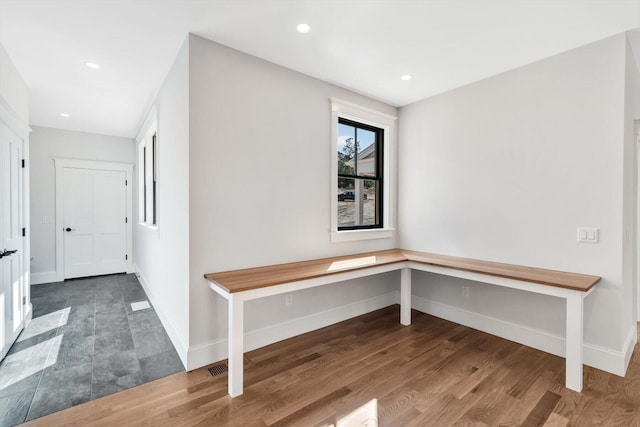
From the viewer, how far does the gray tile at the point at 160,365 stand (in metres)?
2.36

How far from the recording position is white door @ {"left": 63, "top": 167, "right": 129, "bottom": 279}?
5.37 meters

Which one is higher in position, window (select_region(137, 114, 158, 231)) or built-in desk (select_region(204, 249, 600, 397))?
window (select_region(137, 114, 158, 231))

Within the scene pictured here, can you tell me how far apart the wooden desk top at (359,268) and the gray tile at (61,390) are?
1.11 meters

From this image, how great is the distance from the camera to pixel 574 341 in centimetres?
222

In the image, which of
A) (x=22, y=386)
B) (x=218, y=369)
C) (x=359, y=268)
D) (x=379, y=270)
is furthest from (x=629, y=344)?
(x=22, y=386)

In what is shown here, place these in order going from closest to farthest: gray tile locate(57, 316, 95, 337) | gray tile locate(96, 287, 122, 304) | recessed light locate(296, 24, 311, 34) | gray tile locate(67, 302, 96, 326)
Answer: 1. recessed light locate(296, 24, 311, 34)
2. gray tile locate(57, 316, 95, 337)
3. gray tile locate(67, 302, 96, 326)
4. gray tile locate(96, 287, 122, 304)

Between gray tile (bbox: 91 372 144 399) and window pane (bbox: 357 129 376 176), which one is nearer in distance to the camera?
gray tile (bbox: 91 372 144 399)

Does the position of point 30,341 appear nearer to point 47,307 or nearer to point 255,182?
point 47,307

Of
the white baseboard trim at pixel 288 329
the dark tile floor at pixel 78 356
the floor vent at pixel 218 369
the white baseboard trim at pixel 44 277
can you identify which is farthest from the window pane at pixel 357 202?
the white baseboard trim at pixel 44 277

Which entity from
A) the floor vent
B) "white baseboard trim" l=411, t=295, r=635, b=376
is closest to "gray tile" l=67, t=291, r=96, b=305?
the floor vent

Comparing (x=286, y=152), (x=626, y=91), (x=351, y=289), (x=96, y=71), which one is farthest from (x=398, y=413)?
(x=96, y=71)

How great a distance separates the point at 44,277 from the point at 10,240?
9.83 ft

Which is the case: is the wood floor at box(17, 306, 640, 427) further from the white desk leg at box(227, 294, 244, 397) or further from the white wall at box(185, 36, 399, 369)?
A: the white wall at box(185, 36, 399, 369)

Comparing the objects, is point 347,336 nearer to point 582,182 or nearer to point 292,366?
point 292,366
